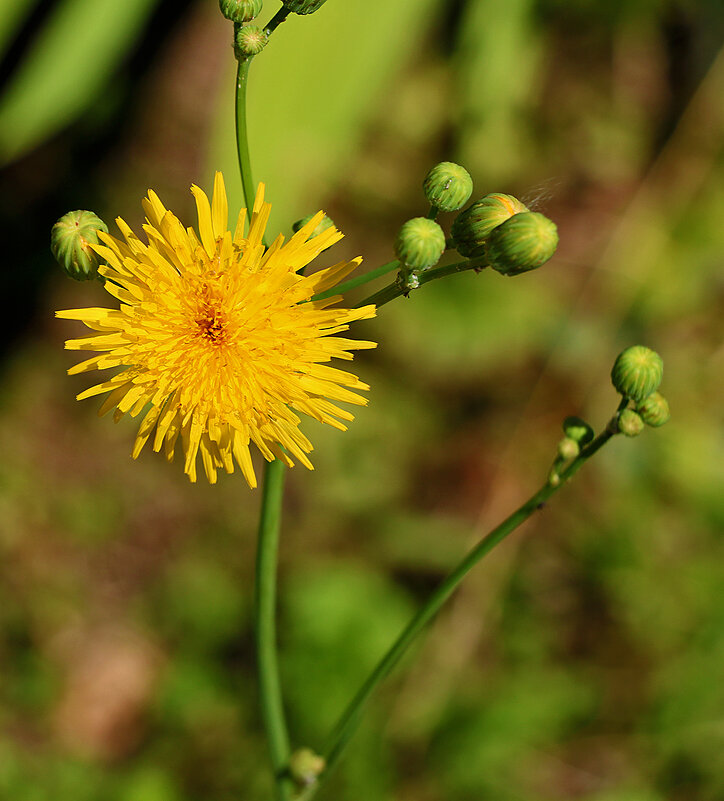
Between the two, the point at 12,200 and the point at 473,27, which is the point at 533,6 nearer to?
the point at 473,27

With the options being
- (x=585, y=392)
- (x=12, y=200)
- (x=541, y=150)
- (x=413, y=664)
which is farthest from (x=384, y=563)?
(x=12, y=200)

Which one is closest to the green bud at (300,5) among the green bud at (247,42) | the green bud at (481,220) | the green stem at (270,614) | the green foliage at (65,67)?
the green bud at (247,42)

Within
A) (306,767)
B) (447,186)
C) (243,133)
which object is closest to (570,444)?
(447,186)

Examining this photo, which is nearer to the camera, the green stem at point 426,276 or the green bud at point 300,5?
the green stem at point 426,276

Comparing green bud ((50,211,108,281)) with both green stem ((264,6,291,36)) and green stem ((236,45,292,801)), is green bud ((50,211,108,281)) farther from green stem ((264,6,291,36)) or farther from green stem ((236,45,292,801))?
green stem ((264,6,291,36))

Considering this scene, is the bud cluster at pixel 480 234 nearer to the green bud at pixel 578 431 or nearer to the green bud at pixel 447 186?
the green bud at pixel 447 186

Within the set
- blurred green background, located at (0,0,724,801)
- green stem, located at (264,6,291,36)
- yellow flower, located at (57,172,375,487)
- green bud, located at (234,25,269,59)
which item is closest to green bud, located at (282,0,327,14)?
green stem, located at (264,6,291,36)

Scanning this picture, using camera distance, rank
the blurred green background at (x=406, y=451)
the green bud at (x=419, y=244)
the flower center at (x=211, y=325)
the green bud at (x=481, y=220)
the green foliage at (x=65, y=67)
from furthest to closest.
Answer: the blurred green background at (x=406, y=451), the green foliage at (x=65, y=67), the flower center at (x=211, y=325), the green bud at (x=481, y=220), the green bud at (x=419, y=244)
